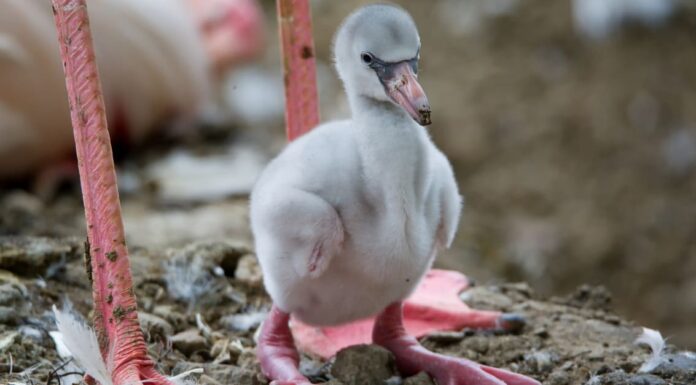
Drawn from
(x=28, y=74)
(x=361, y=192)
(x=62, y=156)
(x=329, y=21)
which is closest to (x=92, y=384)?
(x=361, y=192)

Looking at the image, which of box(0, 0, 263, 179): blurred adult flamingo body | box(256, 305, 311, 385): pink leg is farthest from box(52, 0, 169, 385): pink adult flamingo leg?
box(0, 0, 263, 179): blurred adult flamingo body

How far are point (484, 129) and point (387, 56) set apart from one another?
11.7ft

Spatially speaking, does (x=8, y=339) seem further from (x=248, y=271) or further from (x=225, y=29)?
(x=225, y=29)

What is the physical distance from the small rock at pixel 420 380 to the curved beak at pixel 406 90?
1.72ft

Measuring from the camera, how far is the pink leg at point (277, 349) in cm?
236

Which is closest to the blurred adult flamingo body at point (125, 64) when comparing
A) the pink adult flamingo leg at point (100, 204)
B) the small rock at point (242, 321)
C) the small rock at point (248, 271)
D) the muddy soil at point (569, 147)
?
the muddy soil at point (569, 147)

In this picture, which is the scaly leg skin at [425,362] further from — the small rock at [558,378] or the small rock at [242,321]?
the small rock at [242,321]

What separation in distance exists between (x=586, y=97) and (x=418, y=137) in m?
3.62

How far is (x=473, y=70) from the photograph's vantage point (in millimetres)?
6242

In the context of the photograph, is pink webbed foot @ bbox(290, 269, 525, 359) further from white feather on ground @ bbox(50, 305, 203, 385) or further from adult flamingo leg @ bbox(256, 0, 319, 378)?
white feather on ground @ bbox(50, 305, 203, 385)

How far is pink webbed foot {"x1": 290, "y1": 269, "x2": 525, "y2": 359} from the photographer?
2.63 m

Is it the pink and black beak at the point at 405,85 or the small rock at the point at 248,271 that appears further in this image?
the small rock at the point at 248,271

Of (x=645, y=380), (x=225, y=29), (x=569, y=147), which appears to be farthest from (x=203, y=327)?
(x=225, y=29)

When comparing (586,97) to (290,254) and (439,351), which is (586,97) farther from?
(290,254)
